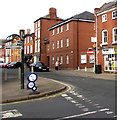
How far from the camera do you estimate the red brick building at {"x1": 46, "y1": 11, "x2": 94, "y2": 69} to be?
109ft

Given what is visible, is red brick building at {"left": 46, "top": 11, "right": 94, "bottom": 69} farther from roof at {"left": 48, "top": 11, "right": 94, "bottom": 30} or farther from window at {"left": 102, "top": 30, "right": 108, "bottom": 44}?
window at {"left": 102, "top": 30, "right": 108, "bottom": 44}

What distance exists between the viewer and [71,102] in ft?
26.5

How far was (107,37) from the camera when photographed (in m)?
24.5

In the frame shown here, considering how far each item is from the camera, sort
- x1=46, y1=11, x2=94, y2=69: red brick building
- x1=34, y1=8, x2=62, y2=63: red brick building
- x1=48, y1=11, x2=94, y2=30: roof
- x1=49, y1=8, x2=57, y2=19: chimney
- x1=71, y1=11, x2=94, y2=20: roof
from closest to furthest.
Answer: x1=46, y1=11, x2=94, y2=69: red brick building, x1=48, y1=11, x2=94, y2=30: roof, x1=71, y1=11, x2=94, y2=20: roof, x1=34, y1=8, x2=62, y2=63: red brick building, x1=49, y1=8, x2=57, y2=19: chimney

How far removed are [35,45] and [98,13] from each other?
2617 centimetres

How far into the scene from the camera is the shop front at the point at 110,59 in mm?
23447

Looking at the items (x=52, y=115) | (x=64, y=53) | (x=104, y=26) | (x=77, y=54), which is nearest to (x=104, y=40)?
(x=104, y=26)

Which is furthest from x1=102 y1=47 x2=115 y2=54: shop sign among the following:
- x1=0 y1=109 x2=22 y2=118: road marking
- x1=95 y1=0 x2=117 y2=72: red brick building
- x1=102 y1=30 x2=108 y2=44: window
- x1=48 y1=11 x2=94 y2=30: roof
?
x1=0 y1=109 x2=22 y2=118: road marking

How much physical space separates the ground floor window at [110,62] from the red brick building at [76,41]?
8543 mm

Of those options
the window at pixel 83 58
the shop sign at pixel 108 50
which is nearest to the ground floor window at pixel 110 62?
the shop sign at pixel 108 50

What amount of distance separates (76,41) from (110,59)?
10.4 meters

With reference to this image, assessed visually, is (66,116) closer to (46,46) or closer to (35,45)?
(46,46)

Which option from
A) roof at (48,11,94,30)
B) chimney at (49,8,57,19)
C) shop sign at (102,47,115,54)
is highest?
chimney at (49,8,57,19)

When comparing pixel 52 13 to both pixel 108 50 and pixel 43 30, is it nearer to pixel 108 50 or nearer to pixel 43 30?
pixel 43 30
